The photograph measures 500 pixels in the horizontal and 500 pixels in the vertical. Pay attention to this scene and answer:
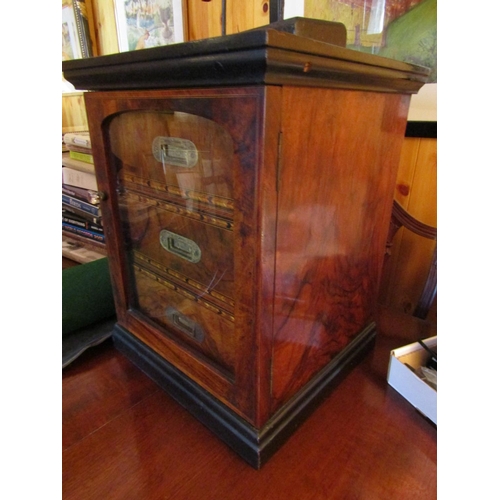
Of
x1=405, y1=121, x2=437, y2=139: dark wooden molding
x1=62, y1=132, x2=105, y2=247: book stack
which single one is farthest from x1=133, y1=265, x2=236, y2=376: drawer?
x1=405, y1=121, x2=437, y2=139: dark wooden molding

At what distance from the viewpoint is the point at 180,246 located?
2.09 ft

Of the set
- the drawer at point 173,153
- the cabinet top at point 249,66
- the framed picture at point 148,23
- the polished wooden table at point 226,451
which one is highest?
the framed picture at point 148,23

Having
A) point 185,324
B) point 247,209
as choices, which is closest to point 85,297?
point 185,324

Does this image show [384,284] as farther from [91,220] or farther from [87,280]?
Answer: [91,220]

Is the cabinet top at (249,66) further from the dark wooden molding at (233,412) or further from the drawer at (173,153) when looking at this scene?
the dark wooden molding at (233,412)

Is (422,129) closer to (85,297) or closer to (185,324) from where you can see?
(185,324)

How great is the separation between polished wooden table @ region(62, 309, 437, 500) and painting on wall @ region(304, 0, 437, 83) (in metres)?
0.73

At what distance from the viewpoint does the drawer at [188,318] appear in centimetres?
61

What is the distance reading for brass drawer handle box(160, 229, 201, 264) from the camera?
61 centimetres

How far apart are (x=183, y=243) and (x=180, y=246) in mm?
13

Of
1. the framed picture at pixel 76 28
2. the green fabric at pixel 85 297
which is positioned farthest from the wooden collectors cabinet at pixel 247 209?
the framed picture at pixel 76 28

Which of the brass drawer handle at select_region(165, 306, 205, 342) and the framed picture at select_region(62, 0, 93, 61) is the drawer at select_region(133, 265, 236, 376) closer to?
the brass drawer handle at select_region(165, 306, 205, 342)

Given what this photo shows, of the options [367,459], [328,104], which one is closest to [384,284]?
[367,459]
